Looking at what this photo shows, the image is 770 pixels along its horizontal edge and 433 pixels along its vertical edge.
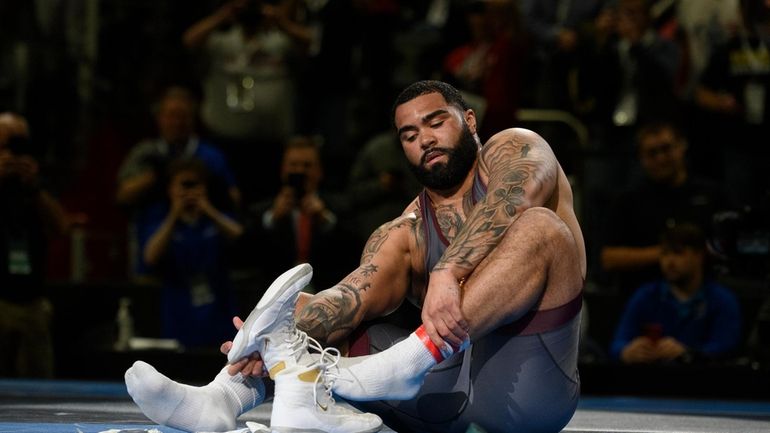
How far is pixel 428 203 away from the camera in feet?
11.6

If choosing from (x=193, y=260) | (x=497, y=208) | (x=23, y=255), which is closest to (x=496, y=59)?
(x=193, y=260)

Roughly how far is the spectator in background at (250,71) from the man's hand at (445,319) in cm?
465

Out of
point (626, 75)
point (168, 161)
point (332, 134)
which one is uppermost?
point (626, 75)

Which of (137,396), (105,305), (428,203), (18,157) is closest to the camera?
(137,396)

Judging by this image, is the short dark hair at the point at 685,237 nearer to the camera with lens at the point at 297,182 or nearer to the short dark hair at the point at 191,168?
the camera with lens at the point at 297,182

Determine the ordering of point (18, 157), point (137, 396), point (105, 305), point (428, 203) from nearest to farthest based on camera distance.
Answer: point (137, 396)
point (428, 203)
point (18, 157)
point (105, 305)

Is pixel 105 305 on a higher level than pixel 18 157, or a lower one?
lower

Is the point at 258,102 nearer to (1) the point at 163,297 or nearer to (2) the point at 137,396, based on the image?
(1) the point at 163,297

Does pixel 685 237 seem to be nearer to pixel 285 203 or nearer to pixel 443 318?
pixel 285 203

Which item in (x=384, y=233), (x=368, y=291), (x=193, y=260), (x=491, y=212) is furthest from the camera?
(x=193, y=260)

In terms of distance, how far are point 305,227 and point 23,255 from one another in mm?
1362

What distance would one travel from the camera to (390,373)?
2959 millimetres

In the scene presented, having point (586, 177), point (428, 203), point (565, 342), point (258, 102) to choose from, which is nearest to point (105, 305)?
point (258, 102)

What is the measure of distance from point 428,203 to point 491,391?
24.1 inches
